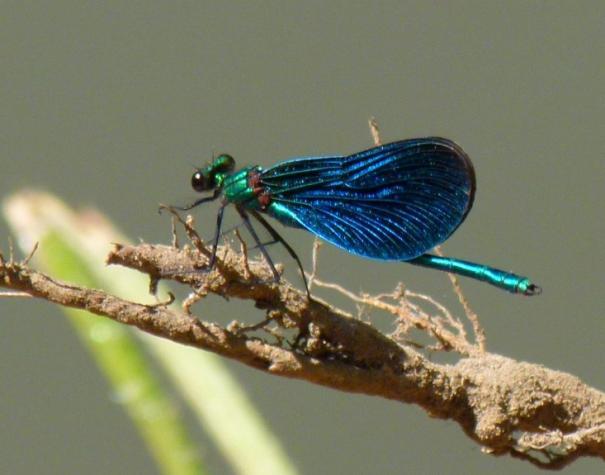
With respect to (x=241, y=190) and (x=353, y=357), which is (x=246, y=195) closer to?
(x=241, y=190)

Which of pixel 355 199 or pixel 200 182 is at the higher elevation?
pixel 200 182

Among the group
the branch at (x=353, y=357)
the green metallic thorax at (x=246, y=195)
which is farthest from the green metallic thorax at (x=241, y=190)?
the branch at (x=353, y=357)

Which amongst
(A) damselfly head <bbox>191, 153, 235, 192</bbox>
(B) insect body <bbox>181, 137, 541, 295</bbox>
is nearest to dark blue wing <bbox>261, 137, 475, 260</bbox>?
(B) insect body <bbox>181, 137, 541, 295</bbox>

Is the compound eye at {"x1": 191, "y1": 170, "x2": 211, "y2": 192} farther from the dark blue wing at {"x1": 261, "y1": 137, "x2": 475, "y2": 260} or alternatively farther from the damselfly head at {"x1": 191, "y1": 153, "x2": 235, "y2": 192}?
the dark blue wing at {"x1": 261, "y1": 137, "x2": 475, "y2": 260}

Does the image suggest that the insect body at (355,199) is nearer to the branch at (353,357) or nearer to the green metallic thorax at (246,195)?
the green metallic thorax at (246,195)

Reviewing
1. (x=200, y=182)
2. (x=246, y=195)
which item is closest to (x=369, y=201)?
(x=246, y=195)

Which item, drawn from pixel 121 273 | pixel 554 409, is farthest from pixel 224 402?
pixel 554 409
